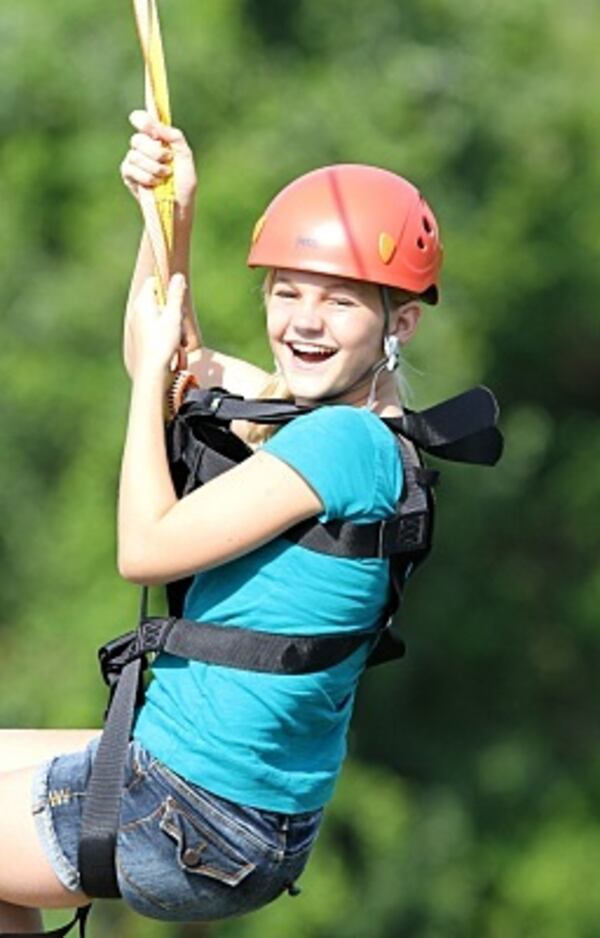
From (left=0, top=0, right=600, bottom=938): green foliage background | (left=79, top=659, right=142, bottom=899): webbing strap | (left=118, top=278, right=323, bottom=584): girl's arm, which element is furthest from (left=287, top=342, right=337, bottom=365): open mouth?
(left=0, top=0, right=600, bottom=938): green foliage background

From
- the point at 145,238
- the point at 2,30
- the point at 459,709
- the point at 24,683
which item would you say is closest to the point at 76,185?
the point at 2,30

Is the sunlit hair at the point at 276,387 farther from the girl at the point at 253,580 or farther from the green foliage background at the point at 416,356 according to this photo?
the green foliage background at the point at 416,356

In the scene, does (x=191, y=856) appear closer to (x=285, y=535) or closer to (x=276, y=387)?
(x=285, y=535)

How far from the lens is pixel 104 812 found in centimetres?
361

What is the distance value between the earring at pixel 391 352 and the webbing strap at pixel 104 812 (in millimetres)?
592

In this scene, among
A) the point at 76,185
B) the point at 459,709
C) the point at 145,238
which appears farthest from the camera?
the point at 459,709

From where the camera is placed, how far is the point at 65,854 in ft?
11.9

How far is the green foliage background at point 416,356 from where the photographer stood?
10938 mm

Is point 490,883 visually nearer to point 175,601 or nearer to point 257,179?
point 257,179

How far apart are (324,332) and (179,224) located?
1.06 feet

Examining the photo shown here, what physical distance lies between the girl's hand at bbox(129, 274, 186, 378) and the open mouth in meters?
0.16

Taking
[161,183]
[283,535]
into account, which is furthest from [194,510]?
[161,183]

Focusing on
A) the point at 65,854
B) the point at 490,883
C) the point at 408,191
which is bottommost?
the point at 490,883

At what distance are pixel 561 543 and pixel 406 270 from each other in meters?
9.08
